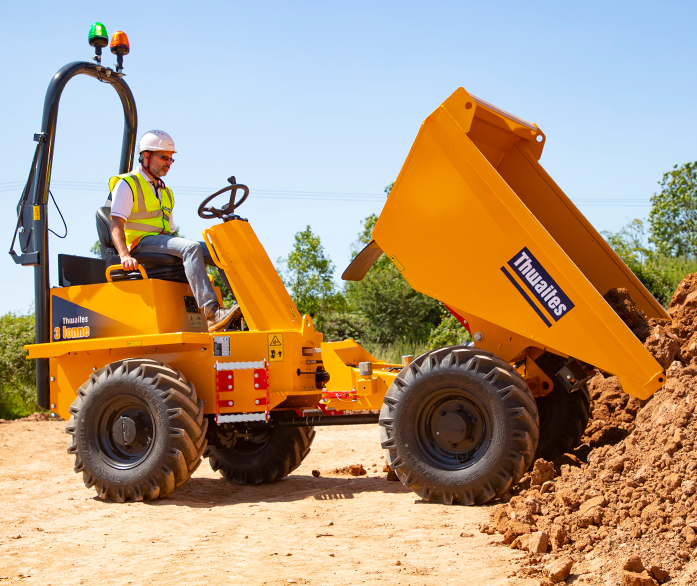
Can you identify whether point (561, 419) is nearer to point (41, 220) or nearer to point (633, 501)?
point (633, 501)

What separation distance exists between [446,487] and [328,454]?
454cm

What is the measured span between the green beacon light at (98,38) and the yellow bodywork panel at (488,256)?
3.73 meters

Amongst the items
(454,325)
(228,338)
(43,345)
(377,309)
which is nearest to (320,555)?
(228,338)

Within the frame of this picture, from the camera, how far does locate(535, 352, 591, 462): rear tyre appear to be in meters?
5.74

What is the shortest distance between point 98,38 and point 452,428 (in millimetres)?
5148

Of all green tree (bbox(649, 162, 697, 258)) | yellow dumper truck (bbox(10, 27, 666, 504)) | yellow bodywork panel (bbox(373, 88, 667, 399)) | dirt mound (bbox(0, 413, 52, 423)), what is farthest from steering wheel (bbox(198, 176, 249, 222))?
green tree (bbox(649, 162, 697, 258))

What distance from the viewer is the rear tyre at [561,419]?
574 centimetres

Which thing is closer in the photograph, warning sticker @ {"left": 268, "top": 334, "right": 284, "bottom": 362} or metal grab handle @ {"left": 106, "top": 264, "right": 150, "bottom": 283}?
A: warning sticker @ {"left": 268, "top": 334, "right": 284, "bottom": 362}

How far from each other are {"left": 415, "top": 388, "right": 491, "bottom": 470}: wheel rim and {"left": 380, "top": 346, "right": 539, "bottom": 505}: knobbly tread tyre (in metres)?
0.03

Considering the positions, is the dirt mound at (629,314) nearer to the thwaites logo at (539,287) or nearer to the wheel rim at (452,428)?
the thwaites logo at (539,287)

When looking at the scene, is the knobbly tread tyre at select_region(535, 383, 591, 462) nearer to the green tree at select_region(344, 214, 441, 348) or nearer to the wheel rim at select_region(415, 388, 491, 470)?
the wheel rim at select_region(415, 388, 491, 470)

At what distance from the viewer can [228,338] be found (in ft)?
20.0

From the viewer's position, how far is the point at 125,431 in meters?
5.91

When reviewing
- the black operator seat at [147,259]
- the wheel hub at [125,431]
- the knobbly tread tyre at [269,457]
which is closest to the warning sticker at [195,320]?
the black operator seat at [147,259]
